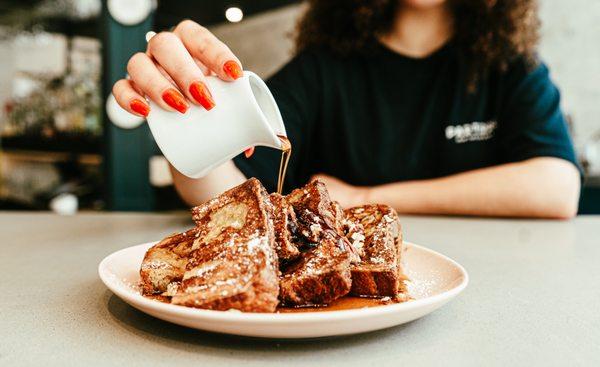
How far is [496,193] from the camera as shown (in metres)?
1.83

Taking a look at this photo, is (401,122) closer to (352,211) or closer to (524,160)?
(524,160)

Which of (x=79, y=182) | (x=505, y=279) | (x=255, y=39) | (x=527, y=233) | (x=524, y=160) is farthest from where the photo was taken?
(x=255, y=39)

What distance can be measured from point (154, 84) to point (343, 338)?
62 centimetres

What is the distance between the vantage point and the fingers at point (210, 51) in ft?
3.10

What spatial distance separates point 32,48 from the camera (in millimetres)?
6477

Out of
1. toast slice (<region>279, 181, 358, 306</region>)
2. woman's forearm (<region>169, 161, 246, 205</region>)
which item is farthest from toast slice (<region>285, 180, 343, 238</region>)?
woman's forearm (<region>169, 161, 246, 205</region>)

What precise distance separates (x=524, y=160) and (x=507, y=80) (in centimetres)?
39

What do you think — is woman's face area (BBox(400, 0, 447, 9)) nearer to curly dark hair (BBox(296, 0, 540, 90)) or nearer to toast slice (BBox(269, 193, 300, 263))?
curly dark hair (BBox(296, 0, 540, 90))

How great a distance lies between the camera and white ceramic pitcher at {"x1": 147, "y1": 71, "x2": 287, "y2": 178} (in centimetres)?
92

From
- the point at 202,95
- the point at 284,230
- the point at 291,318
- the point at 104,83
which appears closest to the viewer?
the point at 291,318

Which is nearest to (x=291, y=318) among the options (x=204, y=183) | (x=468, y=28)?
(x=204, y=183)

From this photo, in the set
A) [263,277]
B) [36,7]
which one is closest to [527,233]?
[263,277]

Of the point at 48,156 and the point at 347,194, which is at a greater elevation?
the point at 347,194

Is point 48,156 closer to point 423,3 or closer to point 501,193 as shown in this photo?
point 423,3
